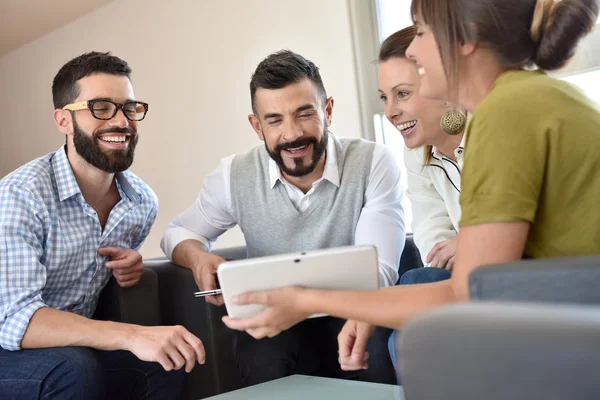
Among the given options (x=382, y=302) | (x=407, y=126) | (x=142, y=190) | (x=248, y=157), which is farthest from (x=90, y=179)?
(x=382, y=302)

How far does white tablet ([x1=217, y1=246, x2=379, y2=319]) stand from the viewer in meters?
1.42

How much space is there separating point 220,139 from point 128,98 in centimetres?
254

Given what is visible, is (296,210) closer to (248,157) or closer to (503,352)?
(248,157)

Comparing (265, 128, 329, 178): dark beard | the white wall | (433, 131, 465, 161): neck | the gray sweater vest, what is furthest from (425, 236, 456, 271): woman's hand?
the white wall

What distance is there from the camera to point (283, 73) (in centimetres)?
261

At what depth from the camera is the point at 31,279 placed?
216 cm

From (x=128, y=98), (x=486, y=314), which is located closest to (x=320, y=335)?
(x=128, y=98)

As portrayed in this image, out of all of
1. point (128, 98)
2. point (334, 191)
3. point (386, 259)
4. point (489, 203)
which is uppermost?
point (128, 98)

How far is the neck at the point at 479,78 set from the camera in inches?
55.7

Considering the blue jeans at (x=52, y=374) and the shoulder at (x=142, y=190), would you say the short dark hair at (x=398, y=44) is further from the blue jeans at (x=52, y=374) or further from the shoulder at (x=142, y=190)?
the blue jeans at (x=52, y=374)

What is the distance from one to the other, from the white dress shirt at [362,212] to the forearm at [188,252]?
44mm

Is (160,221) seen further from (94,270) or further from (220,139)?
(94,270)

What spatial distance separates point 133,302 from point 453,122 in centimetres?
122

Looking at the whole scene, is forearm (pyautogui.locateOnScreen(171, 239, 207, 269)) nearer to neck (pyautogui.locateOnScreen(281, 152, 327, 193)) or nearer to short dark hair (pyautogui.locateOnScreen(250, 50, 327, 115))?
neck (pyautogui.locateOnScreen(281, 152, 327, 193))
